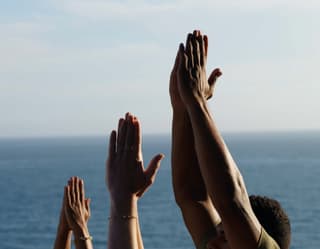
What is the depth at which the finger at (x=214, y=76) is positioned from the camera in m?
2.82

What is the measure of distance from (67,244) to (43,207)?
270 feet

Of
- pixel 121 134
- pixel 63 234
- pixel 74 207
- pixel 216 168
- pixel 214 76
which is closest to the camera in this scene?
pixel 216 168

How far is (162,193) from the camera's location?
95.7 metres

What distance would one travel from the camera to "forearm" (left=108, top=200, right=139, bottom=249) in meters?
2.52

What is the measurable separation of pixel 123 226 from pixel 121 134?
32 centimetres

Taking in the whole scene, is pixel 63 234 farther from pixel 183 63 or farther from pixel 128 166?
pixel 183 63

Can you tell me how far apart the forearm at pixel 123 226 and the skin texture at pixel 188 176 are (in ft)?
0.99

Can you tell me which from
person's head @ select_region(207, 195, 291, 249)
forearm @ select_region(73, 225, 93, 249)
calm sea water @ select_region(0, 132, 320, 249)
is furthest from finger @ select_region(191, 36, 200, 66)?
calm sea water @ select_region(0, 132, 320, 249)

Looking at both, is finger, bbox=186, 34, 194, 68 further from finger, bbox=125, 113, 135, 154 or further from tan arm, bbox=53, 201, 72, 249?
tan arm, bbox=53, 201, 72, 249

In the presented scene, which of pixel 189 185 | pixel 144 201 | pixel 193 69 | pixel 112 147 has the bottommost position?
pixel 144 201

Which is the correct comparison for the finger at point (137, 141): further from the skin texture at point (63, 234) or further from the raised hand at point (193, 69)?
the skin texture at point (63, 234)

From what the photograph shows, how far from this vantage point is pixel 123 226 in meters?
2.55

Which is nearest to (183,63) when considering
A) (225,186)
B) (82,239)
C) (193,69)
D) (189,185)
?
(193,69)

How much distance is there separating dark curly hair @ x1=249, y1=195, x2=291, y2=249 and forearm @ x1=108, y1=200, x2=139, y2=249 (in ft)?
1.20
